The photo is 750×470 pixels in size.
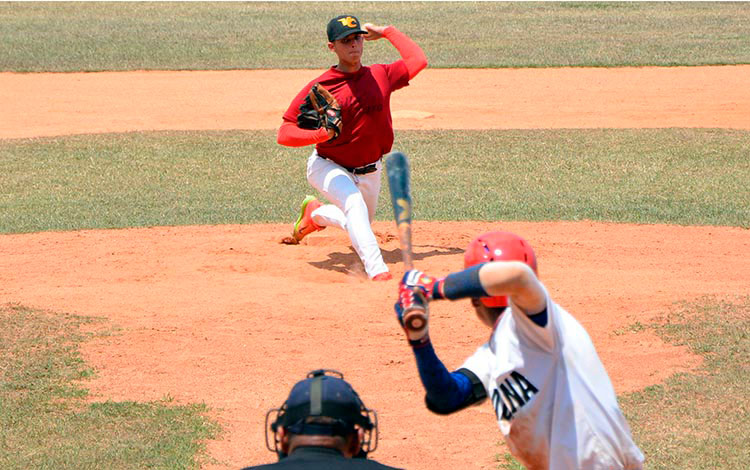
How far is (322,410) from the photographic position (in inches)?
112

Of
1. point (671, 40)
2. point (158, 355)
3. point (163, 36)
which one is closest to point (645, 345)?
point (158, 355)

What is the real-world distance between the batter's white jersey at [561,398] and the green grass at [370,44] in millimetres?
20165

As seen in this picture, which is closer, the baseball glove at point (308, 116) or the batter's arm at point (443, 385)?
the batter's arm at point (443, 385)

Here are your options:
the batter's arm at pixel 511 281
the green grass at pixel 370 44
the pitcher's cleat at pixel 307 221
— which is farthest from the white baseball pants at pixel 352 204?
the green grass at pixel 370 44

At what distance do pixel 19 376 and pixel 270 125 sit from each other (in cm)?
1155

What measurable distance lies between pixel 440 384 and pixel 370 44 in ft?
77.5

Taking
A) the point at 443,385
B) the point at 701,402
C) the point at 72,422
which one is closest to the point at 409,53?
the point at 701,402

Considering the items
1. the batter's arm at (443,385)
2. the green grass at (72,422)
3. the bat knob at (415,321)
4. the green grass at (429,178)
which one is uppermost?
the bat knob at (415,321)

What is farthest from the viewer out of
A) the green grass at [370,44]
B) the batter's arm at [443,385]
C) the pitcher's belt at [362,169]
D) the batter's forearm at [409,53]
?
the green grass at [370,44]

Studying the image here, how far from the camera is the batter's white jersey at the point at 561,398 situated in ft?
10.8

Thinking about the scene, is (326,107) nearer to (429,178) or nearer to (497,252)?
(429,178)

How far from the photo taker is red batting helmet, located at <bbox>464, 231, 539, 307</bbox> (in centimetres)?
340

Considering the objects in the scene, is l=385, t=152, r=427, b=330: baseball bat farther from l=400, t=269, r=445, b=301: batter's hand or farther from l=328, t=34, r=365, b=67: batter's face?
l=328, t=34, r=365, b=67: batter's face

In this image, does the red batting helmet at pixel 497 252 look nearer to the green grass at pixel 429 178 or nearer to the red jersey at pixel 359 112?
the red jersey at pixel 359 112
